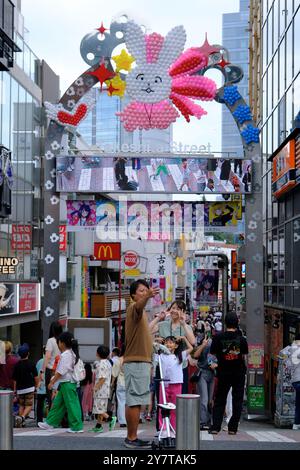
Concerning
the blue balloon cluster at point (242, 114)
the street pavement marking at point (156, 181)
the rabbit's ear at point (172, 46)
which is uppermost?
the rabbit's ear at point (172, 46)

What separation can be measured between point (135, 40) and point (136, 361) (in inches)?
500

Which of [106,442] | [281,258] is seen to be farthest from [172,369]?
[281,258]

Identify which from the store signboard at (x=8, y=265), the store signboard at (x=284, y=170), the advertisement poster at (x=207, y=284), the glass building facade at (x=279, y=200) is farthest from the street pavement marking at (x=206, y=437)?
the advertisement poster at (x=207, y=284)

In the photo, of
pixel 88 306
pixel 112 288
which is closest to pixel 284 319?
pixel 88 306

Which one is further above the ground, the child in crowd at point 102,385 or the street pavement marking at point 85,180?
the street pavement marking at point 85,180

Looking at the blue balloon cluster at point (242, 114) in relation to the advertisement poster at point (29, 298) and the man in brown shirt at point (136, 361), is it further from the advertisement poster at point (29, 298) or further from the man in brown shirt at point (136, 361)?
the man in brown shirt at point (136, 361)

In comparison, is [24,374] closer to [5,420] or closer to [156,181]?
[5,420]

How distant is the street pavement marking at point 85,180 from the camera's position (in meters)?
19.7

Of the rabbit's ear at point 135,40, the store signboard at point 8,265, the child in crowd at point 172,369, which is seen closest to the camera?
the child in crowd at point 172,369

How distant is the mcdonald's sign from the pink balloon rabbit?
5800 millimetres

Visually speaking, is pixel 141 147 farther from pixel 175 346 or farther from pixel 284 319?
pixel 175 346

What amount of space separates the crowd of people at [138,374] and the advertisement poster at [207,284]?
22697mm

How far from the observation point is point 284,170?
2117 cm

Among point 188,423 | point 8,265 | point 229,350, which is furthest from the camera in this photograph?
point 8,265
